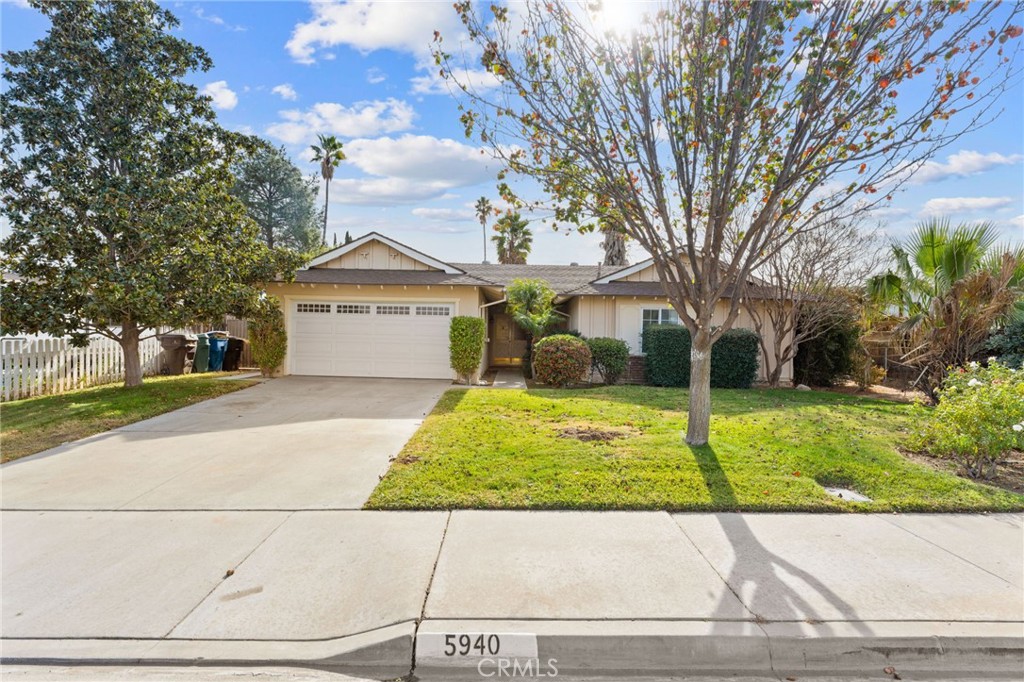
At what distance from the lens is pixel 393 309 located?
13805 mm

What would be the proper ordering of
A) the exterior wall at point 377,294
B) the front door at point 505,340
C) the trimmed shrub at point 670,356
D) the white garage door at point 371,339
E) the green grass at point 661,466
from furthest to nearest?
1. the front door at point 505,340
2. the white garage door at point 371,339
3. the exterior wall at point 377,294
4. the trimmed shrub at point 670,356
5. the green grass at point 661,466

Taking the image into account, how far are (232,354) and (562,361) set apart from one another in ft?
33.7

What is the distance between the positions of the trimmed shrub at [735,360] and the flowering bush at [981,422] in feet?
21.5

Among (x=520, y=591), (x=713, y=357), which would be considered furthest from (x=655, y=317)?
(x=520, y=591)

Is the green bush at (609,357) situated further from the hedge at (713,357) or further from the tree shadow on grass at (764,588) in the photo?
the tree shadow on grass at (764,588)

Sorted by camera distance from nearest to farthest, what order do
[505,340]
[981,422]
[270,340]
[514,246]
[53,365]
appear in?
1. [981,422]
2. [53,365]
3. [270,340]
4. [505,340]
5. [514,246]

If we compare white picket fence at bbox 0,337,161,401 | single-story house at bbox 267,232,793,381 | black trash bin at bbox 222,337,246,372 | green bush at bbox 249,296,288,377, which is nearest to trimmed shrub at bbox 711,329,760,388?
single-story house at bbox 267,232,793,381

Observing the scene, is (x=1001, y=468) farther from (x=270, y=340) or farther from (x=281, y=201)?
(x=281, y=201)

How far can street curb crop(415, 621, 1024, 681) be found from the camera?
2.77 meters

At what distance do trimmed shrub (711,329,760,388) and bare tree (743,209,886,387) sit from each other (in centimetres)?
66

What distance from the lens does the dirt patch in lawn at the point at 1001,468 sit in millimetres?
5523

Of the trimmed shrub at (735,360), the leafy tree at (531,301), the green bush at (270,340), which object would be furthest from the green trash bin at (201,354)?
the trimmed shrub at (735,360)

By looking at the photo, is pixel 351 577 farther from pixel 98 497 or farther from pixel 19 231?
pixel 19 231

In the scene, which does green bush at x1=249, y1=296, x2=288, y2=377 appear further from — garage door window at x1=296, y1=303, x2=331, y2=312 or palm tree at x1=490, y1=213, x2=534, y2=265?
palm tree at x1=490, y1=213, x2=534, y2=265
